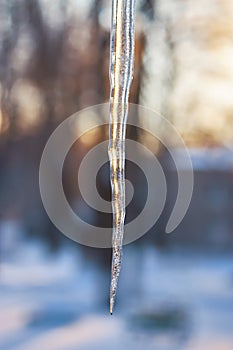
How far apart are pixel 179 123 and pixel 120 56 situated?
0.30 m

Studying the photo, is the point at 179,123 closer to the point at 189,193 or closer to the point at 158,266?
the point at 189,193

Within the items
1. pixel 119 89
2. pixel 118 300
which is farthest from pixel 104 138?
pixel 118 300

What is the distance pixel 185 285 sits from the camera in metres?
1.01

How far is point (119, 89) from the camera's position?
80 cm

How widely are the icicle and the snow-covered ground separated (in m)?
0.15

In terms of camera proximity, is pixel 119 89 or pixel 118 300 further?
pixel 118 300

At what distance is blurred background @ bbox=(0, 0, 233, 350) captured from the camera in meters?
1.00

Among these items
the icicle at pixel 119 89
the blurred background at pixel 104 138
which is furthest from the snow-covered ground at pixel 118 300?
the icicle at pixel 119 89

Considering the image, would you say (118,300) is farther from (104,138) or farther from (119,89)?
(119,89)

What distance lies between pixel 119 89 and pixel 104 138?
23 cm

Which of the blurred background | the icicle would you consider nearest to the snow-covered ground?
the blurred background

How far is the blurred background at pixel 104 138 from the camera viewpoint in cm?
100

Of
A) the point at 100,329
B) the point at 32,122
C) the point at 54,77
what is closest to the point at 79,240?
the point at 100,329

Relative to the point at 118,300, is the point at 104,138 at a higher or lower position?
higher
